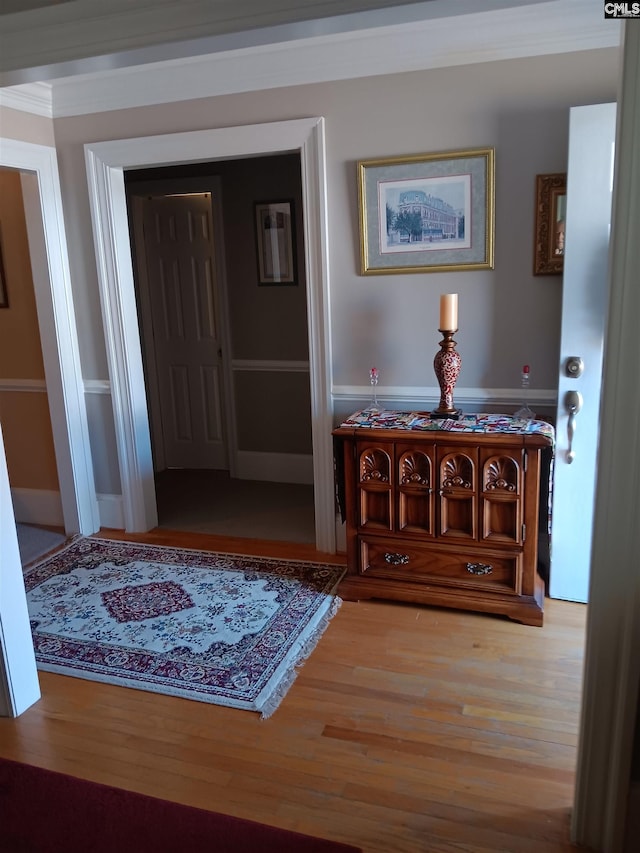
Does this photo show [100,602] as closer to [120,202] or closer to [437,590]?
[437,590]

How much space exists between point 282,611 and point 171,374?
104 inches

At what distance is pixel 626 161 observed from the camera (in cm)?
142

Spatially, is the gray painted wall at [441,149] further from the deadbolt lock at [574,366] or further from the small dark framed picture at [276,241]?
the small dark framed picture at [276,241]

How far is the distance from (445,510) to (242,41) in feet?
6.35

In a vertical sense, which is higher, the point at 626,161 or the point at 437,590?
the point at 626,161

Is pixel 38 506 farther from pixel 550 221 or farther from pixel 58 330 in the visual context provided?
pixel 550 221

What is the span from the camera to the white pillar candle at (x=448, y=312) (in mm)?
2879

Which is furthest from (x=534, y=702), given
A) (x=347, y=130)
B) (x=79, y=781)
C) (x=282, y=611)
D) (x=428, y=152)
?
(x=347, y=130)

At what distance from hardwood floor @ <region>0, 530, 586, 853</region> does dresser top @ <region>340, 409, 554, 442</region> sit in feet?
2.72

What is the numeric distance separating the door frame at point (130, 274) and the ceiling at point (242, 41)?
0.22 m

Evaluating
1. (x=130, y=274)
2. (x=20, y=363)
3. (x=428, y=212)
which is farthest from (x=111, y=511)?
(x=428, y=212)

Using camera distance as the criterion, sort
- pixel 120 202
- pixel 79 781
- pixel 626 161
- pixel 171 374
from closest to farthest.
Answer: pixel 626 161
pixel 79 781
pixel 120 202
pixel 171 374

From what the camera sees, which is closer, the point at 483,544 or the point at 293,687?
the point at 293,687

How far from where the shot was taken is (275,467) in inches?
189
